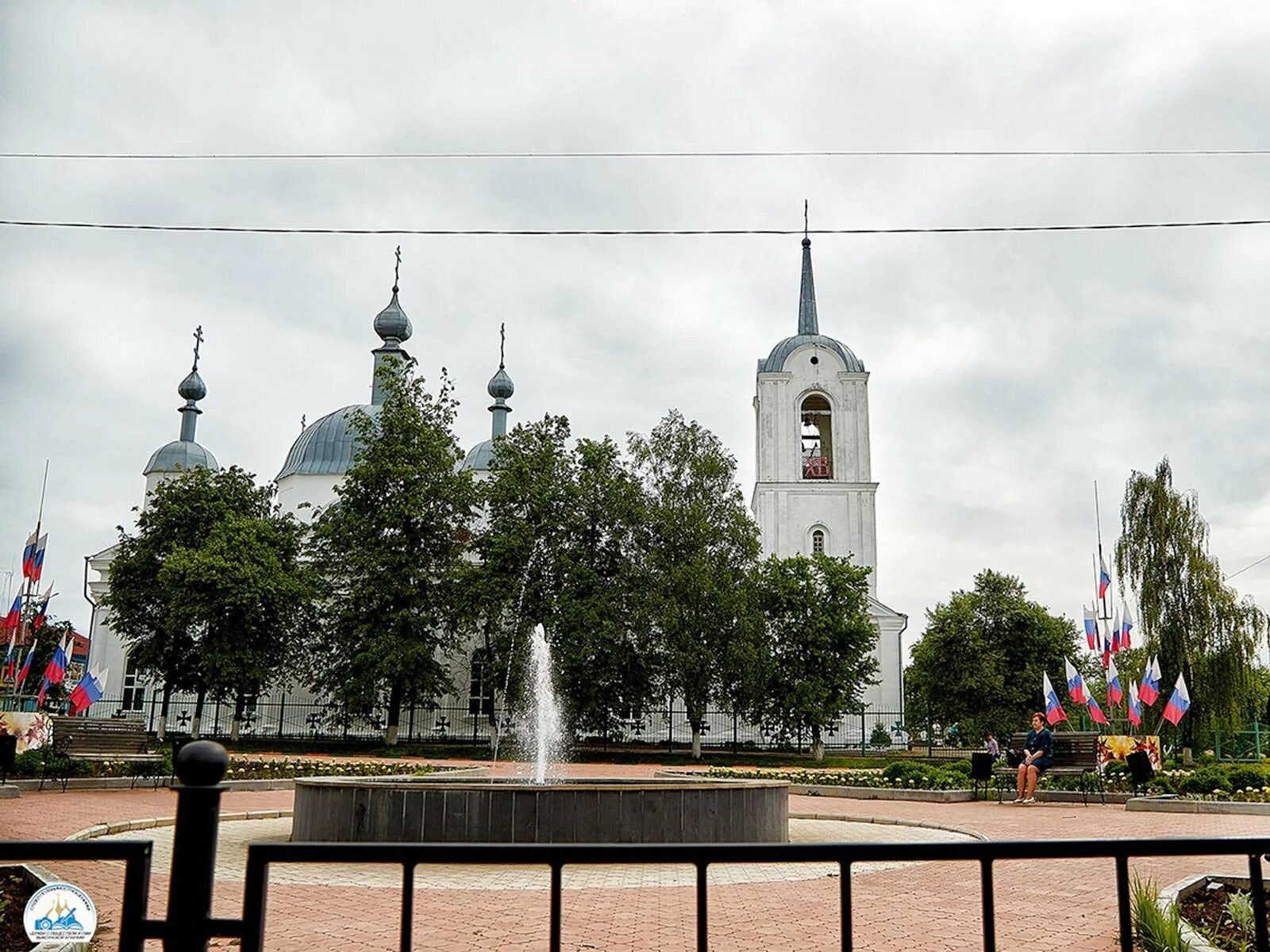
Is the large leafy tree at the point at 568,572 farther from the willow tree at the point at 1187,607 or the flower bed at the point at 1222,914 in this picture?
the flower bed at the point at 1222,914

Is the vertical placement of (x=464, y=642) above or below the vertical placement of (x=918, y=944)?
above

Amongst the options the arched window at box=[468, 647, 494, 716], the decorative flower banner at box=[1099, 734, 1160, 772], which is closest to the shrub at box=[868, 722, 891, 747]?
the arched window at box=[468, 647, 494, 716]

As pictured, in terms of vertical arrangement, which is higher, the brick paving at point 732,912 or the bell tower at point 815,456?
the bell tower at point 815,456

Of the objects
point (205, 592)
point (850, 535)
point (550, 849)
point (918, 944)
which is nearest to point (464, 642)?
point (205, 592)

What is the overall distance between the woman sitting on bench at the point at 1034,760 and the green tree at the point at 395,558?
19.9m

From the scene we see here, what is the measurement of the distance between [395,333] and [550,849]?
49.4 m

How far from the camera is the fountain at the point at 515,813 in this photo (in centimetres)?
990

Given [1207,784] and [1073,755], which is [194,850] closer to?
[1207,784]

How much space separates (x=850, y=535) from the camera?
45938mm

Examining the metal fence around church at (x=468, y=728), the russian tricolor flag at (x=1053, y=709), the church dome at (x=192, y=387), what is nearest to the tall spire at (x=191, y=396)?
the church dome at (x=192, y=387)

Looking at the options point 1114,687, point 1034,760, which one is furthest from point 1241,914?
point 1114,687

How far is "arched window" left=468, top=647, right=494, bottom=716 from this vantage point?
34812 mm

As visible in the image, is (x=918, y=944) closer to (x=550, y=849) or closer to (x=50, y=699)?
(x=550, y=849)

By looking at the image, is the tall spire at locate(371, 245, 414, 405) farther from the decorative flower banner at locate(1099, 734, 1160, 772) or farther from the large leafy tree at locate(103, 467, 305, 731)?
the decorative flower banner at locate(1099, 734, 1160, 772)
